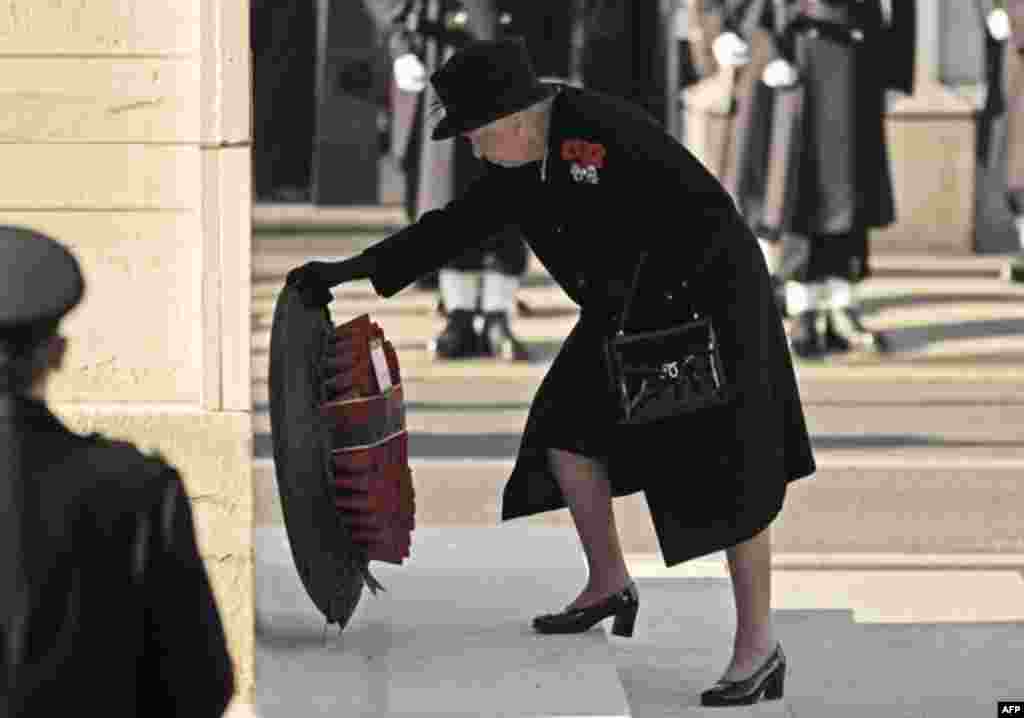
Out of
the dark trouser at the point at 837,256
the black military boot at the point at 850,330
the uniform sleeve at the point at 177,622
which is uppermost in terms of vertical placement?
the uniform sleeve at the point at 177,622

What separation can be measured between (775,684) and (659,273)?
90 cm

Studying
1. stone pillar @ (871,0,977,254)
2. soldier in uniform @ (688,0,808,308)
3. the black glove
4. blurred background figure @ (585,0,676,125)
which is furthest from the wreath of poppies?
stone pillar @ (871,0,977,254)

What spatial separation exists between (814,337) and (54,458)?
8.95 metres

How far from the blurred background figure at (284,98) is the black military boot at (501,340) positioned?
5.39 meters

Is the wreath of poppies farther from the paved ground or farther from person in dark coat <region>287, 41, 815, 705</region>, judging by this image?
the paved ground

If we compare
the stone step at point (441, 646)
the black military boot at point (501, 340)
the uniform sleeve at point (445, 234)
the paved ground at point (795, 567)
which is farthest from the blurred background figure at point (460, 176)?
the uniform sleeve at point (445, 234)

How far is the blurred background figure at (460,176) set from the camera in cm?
1212

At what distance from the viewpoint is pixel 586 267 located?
21.0 feet

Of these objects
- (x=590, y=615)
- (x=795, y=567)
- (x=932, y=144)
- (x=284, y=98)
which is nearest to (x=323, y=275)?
(x=590, y=615)

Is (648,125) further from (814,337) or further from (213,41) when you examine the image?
(814,337)

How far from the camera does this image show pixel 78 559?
11.3 feet

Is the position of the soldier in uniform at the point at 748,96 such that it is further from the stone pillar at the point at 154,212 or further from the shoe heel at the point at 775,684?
the stone pillar at the point at 154,212

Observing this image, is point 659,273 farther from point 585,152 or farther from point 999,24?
point 999,24

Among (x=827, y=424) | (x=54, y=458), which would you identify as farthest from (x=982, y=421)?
(x=54, y=458)
